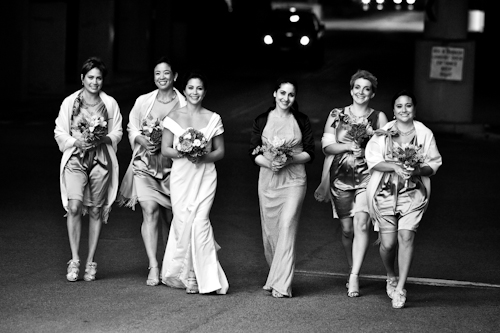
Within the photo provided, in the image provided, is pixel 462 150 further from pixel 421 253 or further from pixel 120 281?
pixel 120 281

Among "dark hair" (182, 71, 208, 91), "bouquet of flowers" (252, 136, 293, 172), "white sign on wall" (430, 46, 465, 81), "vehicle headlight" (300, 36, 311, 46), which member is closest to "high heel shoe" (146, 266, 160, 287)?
"bouquet of flowers" (252, 136, 293, 172)

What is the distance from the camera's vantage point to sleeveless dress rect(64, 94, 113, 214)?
952 centimetres

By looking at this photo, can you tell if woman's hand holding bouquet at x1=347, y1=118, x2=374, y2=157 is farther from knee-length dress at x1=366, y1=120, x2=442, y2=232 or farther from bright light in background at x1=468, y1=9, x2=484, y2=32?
bright light in background at x1=468, y1=9, x2=484, y2=32

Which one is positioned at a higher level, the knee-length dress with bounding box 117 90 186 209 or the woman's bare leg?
the knee-length dress with bounding box 117 90 186 209

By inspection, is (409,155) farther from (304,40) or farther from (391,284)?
(304,40)

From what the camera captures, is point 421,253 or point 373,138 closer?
point 373,138

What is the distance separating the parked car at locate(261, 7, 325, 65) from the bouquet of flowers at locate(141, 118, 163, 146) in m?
23.5

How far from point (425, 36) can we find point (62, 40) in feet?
32.5

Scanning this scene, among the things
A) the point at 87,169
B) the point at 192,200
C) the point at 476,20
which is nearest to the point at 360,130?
the point at 192,200

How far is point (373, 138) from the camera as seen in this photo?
29.4 ft

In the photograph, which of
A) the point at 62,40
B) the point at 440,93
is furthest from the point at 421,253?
the point at 62,40

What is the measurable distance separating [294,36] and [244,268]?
2318 centimetres

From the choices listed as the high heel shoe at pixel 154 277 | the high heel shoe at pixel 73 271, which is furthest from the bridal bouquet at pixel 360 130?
the high heel shoe at pixel 73 271

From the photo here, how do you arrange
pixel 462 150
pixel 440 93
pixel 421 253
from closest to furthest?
pixel 421 253, pixel 462 150, pixel 440 93
